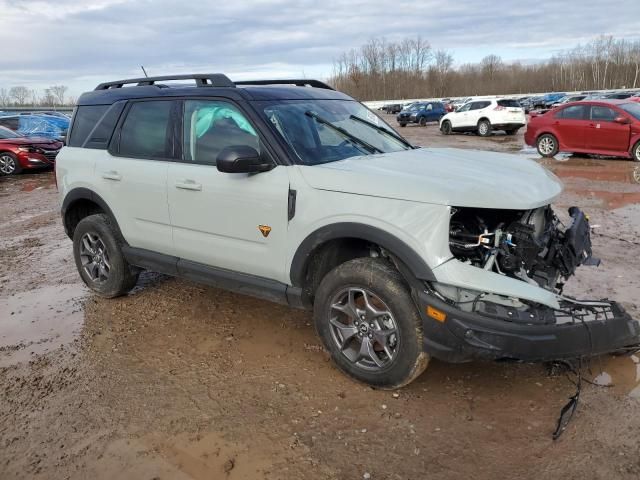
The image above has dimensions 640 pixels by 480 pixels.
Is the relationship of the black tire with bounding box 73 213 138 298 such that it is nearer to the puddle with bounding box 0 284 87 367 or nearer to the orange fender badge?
the puddle with bounding box 0 284 87 367

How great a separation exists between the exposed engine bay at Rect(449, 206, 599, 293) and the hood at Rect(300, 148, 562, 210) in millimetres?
139

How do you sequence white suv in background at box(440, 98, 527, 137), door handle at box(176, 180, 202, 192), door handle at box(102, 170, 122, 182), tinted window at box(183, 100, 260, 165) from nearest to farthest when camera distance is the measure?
tinted window at box(183, 100, 260, 165)
door handle at box(176, 180, 202, 192)
door handle at box(102, 170, 122, 182)
white suv in background at box(440, 98, 527, 137)

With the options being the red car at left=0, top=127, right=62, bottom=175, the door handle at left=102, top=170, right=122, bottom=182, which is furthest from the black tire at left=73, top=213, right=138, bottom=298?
the red car at left=0, top=127, right=62, bottom=175

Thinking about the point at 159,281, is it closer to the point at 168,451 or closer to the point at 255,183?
the point at 255,183

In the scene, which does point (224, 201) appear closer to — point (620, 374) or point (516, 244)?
point (516, 244)

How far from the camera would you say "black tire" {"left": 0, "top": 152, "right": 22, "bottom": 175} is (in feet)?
50.4

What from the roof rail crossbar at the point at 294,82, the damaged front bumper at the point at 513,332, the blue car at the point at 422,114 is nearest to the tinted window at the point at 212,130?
the roof rail crossbar at the point at 294,82

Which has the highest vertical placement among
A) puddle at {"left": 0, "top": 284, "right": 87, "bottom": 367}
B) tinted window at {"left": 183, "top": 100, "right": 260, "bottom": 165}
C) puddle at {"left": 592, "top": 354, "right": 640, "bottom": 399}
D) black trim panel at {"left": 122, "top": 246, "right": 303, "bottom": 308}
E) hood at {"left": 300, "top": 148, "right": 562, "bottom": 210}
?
tinted window at {"left": 183, "top": 100, "right": 260, "bottom": 165}

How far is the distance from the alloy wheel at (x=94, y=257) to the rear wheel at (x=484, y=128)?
2240 cm

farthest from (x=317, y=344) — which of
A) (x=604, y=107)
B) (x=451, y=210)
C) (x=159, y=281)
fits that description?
(x=604, y=107)

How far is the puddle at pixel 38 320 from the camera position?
4344 mm

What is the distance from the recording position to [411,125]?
125 feet

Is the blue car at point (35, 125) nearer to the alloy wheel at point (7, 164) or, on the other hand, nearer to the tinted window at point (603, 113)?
the alloy wheel at point (7, 164)

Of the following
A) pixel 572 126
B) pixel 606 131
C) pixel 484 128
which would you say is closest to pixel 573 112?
pixel 572 126
